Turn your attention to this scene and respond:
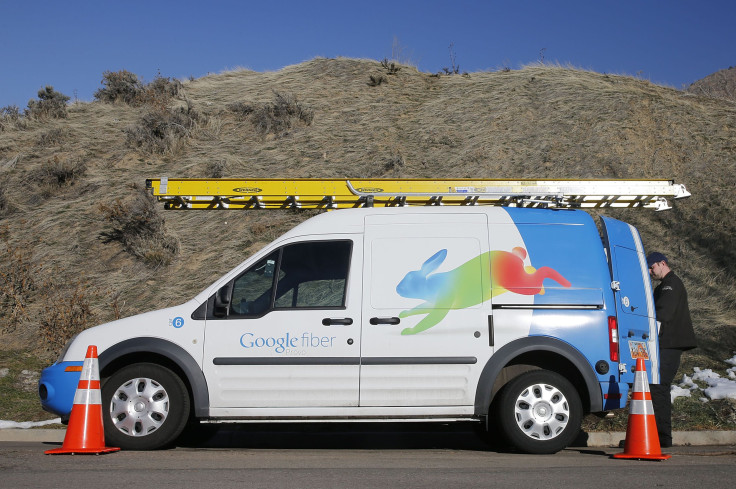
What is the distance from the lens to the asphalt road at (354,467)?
531cm

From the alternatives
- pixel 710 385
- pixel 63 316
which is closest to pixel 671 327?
pixel 710 385

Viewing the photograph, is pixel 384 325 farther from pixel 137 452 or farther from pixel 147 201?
pixel 147 201


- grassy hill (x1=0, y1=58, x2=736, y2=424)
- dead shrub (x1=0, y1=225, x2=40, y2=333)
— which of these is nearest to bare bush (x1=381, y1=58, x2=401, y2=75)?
grassy hill (x1=0, y1=58, x2=736, y2=424)

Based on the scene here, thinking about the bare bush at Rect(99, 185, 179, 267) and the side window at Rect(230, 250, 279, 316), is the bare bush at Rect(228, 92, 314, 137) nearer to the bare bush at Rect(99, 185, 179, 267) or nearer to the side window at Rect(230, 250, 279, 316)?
the bare bush at Rect(99, 185, 179, 267)

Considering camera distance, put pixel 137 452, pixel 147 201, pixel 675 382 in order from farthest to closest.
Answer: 1. pixel 147 201
2. pixel 675 382
3. pixel 137 452

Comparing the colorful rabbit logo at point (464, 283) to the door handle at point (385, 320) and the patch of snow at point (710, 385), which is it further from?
the patch of snow at point (710, 385)

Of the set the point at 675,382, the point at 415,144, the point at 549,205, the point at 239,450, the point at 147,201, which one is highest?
the point at 415,144

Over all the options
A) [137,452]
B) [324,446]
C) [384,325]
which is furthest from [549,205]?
[137,452]

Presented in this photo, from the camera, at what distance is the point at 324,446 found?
24.8 ft

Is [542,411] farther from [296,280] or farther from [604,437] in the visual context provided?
[296,280]

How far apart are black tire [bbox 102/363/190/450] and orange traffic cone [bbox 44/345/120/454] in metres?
0.24

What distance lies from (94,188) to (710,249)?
44.9 feet

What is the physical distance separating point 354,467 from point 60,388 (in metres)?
2.78

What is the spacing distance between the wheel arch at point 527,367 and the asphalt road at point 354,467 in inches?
19.4
